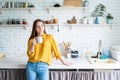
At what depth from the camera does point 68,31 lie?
11.9 feet

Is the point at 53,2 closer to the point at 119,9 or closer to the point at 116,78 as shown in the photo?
the point at 119,9

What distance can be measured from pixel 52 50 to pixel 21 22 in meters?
1.20

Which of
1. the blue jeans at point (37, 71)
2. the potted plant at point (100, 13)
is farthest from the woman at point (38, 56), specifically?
the potted plant at point (100, 13)

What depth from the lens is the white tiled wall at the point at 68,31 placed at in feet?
11.7

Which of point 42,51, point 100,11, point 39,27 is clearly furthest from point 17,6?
point 100,11

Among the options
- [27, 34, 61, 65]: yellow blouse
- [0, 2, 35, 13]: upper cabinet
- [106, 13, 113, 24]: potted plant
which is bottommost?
[27, 34, 61, 65]: yellow blouse

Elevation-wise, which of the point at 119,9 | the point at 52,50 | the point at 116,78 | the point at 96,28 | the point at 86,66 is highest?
the point at 119,9

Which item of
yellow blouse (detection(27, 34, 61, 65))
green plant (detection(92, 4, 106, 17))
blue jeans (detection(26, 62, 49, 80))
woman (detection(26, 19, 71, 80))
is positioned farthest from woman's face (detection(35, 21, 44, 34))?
green plant (detection(92, 4, 106, 17))

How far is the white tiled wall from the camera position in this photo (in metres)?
3.58

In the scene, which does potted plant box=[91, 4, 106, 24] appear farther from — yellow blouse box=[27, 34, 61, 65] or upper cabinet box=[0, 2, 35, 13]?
yellow blouse box=[27, 34, 61, 65]

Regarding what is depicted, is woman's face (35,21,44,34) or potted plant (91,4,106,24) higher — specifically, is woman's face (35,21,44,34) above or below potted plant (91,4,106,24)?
below

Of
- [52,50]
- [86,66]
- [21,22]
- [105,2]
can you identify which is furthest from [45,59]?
[105,2]

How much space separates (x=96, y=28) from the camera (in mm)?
3602

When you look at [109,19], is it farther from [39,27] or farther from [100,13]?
[39,27]
